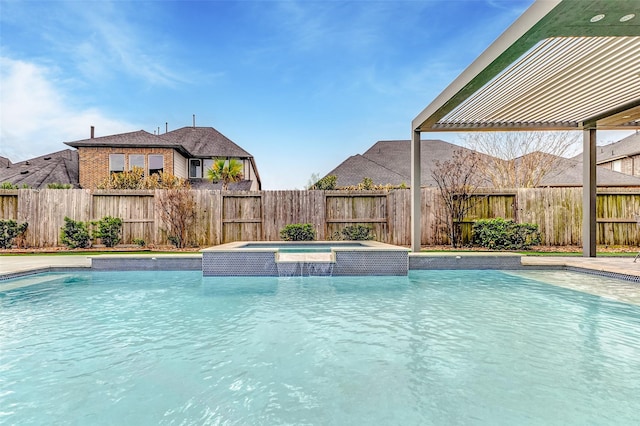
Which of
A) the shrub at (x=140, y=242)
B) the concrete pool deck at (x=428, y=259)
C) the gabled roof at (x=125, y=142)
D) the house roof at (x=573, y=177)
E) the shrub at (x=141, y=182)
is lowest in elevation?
the concrete pool deck at (x=428, y=259)

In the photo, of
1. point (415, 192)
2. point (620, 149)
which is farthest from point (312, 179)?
point (620, 149)

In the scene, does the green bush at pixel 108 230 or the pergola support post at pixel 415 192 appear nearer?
the pergola support post at pixel 415 192

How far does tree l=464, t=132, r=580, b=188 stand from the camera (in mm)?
19031

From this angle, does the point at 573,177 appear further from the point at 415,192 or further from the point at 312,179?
the point at 415,192

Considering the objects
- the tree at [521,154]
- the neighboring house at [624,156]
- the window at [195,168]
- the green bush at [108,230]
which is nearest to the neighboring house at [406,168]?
the tree at [521,154]

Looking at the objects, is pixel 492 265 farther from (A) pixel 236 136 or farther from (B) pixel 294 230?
(A) pixel 236 136

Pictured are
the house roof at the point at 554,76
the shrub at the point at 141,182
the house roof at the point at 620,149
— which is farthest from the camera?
the house roof at the point at 620,149

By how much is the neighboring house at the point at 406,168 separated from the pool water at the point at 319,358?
1649 cm

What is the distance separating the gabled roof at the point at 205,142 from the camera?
869 inches

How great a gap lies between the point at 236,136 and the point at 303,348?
20.9 meters

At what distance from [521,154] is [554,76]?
51.2ft

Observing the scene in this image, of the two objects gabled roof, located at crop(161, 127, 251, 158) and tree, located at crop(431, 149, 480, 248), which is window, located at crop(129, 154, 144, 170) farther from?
tree, located at crop(431, 149, 480, 248)

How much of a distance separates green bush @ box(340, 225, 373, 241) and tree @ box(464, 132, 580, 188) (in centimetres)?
1104

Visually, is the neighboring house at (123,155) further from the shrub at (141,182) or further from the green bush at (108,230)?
the green bush at (108,230)
